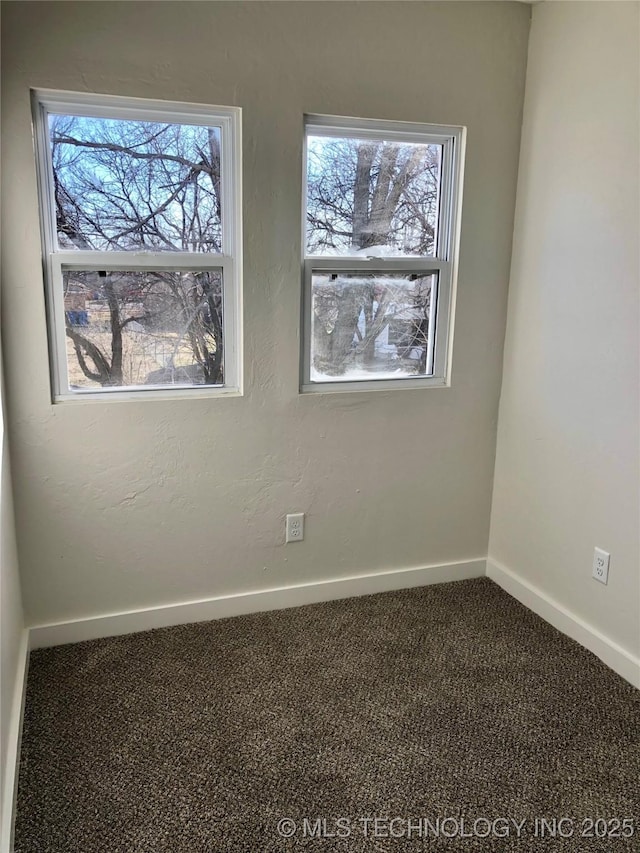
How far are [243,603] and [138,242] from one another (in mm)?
1483

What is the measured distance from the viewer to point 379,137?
248cm

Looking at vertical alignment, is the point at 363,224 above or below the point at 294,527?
above

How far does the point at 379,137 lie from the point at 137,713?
2.27 meters

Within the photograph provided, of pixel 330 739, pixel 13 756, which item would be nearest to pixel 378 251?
pixel 330 739

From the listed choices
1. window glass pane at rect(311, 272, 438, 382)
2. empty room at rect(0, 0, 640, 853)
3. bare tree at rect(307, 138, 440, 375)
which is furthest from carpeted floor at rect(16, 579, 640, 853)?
bare tree at rect(307, 138, 440, 375)

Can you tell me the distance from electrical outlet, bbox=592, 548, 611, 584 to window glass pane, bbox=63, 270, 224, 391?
5.16 feet

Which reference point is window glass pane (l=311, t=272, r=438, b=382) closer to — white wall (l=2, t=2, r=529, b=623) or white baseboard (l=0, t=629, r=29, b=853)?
white wall (l=2, t=2, r=529, b=623)

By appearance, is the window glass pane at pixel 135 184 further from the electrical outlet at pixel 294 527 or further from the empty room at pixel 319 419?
the electrical outlet at pixel 294 527

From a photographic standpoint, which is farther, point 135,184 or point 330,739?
point 135,184

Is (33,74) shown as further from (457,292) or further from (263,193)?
(457,292)

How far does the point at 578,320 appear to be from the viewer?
2.35 metres

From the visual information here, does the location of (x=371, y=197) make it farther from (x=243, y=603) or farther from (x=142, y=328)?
(x=243, y=603)

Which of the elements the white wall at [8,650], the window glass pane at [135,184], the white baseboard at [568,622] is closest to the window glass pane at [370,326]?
the window glass pane at [135,184]

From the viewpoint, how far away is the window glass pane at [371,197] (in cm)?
245
